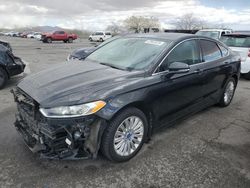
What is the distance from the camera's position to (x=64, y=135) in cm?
251

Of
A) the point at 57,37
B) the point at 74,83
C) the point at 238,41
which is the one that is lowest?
the point at 74,83

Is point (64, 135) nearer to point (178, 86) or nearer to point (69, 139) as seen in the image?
point (69, 139)

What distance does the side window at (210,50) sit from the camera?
158 inches

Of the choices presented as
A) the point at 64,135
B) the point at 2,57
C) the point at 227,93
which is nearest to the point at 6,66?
the point at 2,57

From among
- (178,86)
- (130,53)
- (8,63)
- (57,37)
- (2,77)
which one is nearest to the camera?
(178,86)

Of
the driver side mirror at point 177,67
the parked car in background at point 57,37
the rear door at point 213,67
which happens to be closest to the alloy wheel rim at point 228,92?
the rear door at point 213,67

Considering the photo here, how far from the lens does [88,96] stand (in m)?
2.52

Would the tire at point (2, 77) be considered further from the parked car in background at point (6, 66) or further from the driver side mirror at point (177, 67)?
the driver side mirror at point (177, 67)

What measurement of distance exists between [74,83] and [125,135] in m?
0.90

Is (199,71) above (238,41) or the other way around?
the other way around

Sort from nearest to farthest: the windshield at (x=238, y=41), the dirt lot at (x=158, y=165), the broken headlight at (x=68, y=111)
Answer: the broken headlight at (x=68, y=111) → the dirt lot at (x=158, y=165) → the windshield at (x=238, y=41)

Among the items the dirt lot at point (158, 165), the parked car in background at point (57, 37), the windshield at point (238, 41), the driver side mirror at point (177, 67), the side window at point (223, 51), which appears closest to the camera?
the dirt lot at point (158, 165)

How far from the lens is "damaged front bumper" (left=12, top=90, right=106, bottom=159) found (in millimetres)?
2453

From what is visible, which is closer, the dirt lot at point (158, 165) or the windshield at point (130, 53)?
the dirt lot at point (158, 165)
